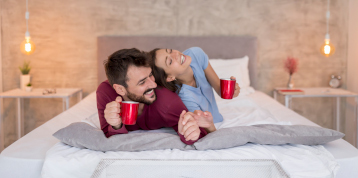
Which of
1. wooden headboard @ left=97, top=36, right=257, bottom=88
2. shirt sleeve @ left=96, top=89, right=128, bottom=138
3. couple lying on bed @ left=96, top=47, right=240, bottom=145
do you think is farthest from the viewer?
wooden headboard @ left=97, top=36, right=257, bottom=88

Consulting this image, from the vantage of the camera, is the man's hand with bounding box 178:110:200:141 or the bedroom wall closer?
the man's hand with bounding box 178:110:200:141

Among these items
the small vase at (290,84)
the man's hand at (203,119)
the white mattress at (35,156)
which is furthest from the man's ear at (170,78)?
the small vase at (290,84)

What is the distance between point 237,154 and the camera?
55.4 inches

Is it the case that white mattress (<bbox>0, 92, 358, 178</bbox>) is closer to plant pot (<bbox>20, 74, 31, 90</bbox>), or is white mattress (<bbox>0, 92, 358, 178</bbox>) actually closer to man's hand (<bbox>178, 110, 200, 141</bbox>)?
man's hand (<bbox>178, 110, 200, 141</bbox>)

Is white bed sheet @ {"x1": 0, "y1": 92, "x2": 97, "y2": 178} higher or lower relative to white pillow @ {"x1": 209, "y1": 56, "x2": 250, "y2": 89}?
lower

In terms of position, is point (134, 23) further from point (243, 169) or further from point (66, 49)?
point (243, 169)

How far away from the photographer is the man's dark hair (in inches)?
62.1

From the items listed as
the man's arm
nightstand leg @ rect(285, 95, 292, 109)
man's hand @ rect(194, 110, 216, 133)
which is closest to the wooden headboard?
nightstand leg @ rect(285, 95, 292, 109)

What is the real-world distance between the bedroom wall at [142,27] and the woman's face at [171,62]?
1.71 metres

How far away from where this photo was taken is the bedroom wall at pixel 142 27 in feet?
11.2

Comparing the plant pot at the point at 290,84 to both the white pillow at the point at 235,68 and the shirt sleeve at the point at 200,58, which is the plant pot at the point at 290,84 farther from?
the shirt sleeve at the point at 200,58

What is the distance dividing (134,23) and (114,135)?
83.2 inches

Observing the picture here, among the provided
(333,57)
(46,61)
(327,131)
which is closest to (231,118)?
(327,131)

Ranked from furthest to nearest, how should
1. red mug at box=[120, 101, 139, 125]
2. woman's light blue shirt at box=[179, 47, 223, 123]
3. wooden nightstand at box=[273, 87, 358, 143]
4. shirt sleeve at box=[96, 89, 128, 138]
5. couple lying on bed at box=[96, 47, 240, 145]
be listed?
wooden nightstand at box=[273, 87, 358, 143], woman's light blue shirt at box=[179, 47, 223, 123], shirt sleeve at box=[96, 89, 128, 138], couple lying on bed at box=[96, 47, 240, 145], red mug at box=[120, 101, 139, 125]
